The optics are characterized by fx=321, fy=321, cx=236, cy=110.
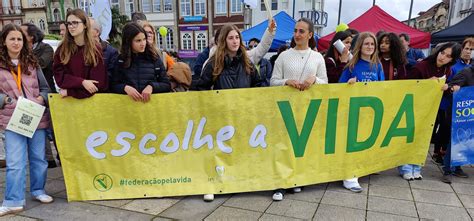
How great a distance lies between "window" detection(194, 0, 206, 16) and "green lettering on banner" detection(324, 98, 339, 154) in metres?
36.0

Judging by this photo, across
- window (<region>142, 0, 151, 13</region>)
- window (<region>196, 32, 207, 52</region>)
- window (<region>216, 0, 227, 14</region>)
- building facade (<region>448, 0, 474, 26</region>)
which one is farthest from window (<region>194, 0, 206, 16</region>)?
building facade (<region>448, 0, 474, 26</region>)

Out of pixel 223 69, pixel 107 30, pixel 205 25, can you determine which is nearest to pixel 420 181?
pixel 223 69

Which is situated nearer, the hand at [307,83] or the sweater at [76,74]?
the sweater at [76,74]

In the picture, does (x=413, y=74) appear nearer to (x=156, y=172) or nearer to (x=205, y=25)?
(x=156, y=172)

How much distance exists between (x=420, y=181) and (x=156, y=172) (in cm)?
298

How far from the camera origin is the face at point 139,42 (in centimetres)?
306

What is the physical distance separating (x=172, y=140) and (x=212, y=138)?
39 cm

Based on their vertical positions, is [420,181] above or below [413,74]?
below

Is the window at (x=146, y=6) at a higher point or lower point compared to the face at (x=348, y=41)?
higher

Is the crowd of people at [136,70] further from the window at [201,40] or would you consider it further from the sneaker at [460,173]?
the window at [201,40]

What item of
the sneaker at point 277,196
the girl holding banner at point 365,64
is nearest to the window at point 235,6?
the girl holding banner at point 365,64

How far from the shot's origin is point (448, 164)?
3.77m

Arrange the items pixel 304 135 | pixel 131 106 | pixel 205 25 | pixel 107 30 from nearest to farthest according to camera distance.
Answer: pixel 131 106 < pixel 304 135 < pixel 107 30 < pixel 205 25

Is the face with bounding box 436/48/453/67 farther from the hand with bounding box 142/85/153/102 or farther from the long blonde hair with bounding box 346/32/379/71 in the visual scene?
Result: the hand with bounding box 142/85/153/102
